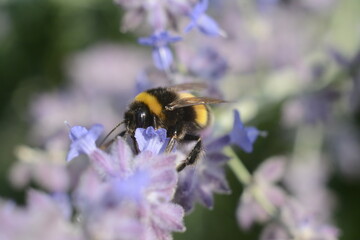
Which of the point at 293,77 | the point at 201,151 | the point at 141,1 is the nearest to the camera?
the point at 201,151

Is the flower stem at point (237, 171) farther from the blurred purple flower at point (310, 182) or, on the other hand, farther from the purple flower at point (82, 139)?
the blurred purple flower at point (310, 182)

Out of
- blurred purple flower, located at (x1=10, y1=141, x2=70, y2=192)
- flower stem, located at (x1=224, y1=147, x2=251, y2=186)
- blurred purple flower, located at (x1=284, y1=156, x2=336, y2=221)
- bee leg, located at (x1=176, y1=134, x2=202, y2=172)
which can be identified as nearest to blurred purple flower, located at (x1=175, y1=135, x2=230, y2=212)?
bee leg, located at (x1=176, y1=134, x2=202, y2=172)

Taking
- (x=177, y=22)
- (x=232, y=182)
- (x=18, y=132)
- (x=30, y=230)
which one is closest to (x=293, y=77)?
(x=232, y=182)

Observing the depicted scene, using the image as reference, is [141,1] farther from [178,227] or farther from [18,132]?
[18,132]

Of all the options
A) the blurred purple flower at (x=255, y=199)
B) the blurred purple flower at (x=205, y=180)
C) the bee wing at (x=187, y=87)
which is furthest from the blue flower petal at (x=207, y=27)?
the blurred purple flower at (x=255, y=199)

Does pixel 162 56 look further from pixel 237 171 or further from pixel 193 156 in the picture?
pixel 237 171

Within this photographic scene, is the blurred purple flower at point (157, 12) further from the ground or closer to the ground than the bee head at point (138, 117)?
further from the ground
